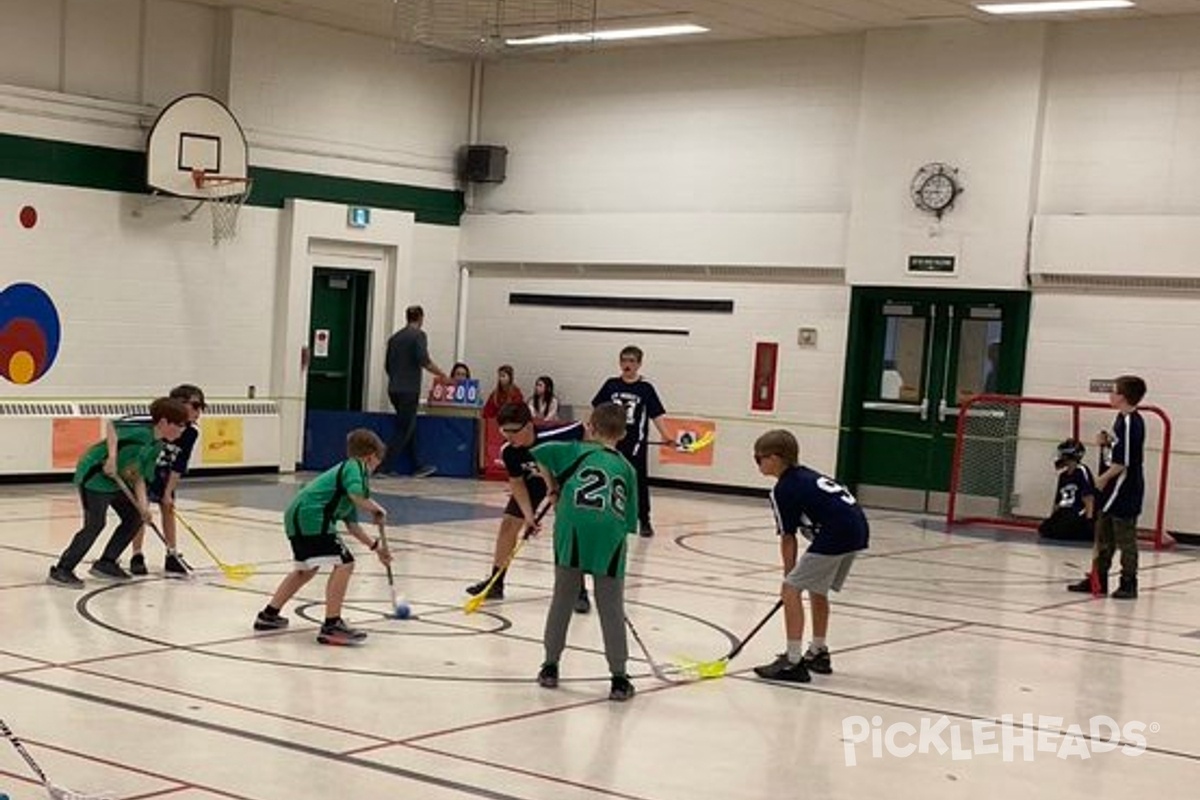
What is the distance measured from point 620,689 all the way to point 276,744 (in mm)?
1796

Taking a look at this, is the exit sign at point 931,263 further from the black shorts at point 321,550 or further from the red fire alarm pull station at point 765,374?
the black shorts at point 321,550

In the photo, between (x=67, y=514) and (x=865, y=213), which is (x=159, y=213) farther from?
(x=865, y=213)

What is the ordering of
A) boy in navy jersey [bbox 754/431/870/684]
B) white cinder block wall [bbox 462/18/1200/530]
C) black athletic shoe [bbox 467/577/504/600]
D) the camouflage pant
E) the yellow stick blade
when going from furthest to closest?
white cinder block wall [bbox 462/18/1200/530], the camouflage pant, black athletic shoe [bbox 467/577/504/600], the yellow stick blade, boy in navy jersey [bbox 754/431/870/684]

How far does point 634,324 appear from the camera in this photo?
65.0ft

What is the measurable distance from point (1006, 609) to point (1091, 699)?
3023mm

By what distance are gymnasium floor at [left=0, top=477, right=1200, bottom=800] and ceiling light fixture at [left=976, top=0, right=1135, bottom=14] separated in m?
5.98

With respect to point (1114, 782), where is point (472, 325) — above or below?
above

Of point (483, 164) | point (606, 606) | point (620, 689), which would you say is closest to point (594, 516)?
point (606, 606)

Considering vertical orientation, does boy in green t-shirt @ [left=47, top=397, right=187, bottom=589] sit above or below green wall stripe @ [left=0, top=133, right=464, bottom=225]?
below

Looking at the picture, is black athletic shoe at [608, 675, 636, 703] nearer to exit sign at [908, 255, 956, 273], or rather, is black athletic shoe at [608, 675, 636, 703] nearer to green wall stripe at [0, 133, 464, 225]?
green wall stripe at [0, 133, 464, 225]

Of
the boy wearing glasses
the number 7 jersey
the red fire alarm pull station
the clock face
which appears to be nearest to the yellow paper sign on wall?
the red fire alarm pull station

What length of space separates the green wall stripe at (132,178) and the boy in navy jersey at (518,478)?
7.50 m

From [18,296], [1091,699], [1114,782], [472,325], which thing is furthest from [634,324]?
[1114,782]

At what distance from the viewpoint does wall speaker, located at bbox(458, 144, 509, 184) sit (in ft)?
67.8
